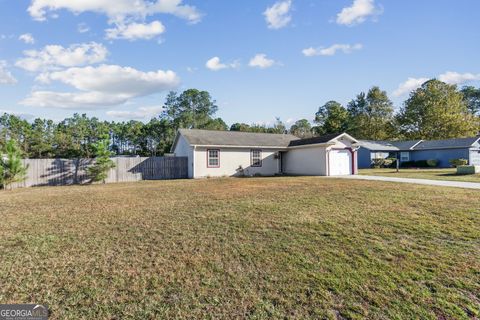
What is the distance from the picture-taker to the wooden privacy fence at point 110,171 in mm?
16359

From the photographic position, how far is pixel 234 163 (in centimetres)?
2158

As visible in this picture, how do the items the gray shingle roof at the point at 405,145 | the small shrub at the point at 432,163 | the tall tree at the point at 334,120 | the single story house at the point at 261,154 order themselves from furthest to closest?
the tall tree at the point at 334,120 < the gray shingle roof at the point at 405,145 < the small shrub at the point at 432,163 < the single story house at the point at 261,154

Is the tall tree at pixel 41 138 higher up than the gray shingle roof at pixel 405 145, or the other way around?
the tall tree at pixel 41 138

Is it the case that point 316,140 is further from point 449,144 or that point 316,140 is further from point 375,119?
point 375,119

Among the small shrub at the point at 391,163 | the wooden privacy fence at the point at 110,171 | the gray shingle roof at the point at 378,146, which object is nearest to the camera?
the wooden privacy fence at the point at 110,171

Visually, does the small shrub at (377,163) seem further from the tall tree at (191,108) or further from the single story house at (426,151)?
the tall tree at (191,108)

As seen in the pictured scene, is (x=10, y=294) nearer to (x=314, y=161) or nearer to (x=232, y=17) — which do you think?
(x=232, y=17)

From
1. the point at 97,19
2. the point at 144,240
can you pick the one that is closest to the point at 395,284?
the point at 144,240

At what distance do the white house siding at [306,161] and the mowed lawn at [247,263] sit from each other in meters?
12.9

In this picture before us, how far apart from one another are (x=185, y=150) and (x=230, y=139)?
12.6ft

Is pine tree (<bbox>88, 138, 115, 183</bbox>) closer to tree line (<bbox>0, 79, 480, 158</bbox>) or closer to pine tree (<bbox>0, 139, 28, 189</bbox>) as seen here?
pine tree (<bbox>0, 139, 28, 189</bbox>)

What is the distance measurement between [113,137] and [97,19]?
131 ft

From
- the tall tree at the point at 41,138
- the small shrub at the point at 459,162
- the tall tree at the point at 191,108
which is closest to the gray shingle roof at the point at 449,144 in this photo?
the small shrub at the point at 459,162

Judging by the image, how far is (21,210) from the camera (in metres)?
8.38
